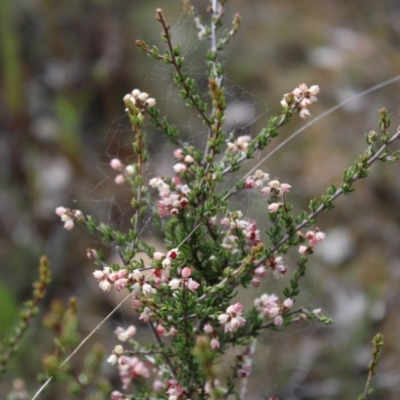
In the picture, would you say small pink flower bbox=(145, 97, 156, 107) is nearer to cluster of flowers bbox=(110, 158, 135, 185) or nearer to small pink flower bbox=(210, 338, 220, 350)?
cluster of flowers bbox=(110, 158, 135, 185)

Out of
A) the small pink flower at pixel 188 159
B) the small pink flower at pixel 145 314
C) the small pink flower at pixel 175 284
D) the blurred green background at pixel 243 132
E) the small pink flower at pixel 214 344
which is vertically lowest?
the small pink flower at pixel 214 344

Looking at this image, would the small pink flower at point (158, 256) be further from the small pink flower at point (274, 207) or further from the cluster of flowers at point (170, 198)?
the small pink flower at point (274, 207)

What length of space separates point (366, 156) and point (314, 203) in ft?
0.40

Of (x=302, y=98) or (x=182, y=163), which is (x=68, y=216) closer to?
(x=182, y=163)

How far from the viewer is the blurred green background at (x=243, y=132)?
2.36 m

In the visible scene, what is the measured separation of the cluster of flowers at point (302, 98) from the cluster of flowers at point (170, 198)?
Answer: 0.25 m

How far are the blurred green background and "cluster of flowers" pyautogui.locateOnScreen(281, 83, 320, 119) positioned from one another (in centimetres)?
93

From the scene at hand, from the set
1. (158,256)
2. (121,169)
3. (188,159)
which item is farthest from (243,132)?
(158,256)

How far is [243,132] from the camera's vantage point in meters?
2.07

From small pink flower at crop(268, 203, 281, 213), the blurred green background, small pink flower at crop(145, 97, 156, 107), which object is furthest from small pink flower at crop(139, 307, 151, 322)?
the blurred green background

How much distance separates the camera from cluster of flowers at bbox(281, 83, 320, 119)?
0.98 m

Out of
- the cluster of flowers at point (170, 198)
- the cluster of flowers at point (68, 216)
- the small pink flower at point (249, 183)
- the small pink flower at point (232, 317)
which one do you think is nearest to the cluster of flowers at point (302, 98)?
the small pink flower at point (249, 183)

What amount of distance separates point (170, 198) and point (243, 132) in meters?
1.08

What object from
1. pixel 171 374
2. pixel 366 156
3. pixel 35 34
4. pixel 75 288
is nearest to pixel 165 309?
pixel 171 374
